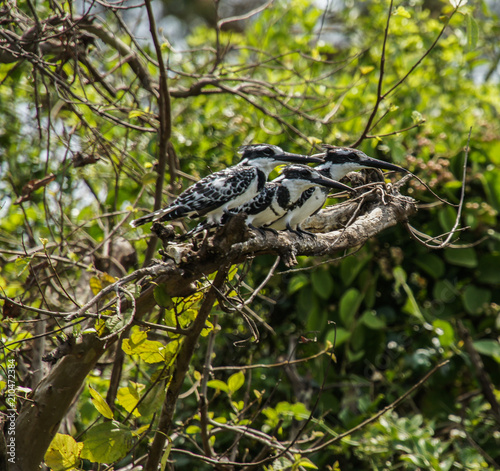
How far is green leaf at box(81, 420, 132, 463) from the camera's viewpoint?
2.12 metres

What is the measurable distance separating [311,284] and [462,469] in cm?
144

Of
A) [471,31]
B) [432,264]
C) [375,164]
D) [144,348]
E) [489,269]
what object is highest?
[489,269]

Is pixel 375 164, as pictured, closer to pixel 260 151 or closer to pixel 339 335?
pixel 260 151

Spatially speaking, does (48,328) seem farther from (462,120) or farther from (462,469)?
(462,120)

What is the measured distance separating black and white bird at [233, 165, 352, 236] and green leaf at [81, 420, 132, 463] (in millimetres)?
914

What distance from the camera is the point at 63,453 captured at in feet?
6.98

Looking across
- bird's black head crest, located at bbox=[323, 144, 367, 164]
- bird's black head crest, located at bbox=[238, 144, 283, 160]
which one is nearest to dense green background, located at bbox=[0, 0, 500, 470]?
bird's black head crest, located at bbox=[323, 144, 367, 164]

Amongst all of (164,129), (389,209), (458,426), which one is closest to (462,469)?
(458,426)

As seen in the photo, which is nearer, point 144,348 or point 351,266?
point 144,348

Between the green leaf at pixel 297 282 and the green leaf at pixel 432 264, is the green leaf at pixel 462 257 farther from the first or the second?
the green leaf at pixel 297 282

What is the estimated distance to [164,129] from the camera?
2736mm

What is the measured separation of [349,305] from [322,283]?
0.23m

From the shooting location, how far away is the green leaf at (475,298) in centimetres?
415

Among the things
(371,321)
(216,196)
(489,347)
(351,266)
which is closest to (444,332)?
(489,347)
